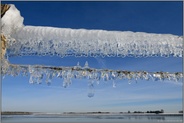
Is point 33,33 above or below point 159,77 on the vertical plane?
above

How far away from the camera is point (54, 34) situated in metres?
2.52

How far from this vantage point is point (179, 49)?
251cm

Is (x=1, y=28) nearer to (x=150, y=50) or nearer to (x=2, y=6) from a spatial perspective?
(x=2, y=6)

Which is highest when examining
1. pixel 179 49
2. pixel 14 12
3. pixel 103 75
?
pixel 14 12

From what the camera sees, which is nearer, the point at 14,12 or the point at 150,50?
the point at 150,50

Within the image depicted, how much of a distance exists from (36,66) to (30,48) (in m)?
0.18

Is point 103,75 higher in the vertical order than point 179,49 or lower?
lower

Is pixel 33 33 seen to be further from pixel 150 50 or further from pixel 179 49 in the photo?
pixel 179 49

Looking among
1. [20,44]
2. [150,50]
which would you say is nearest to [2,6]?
[20,44]

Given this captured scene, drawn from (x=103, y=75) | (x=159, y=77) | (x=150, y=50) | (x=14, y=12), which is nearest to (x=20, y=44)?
(x=14, y=12)

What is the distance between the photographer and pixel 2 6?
8.70ft

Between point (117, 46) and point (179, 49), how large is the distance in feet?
1.82

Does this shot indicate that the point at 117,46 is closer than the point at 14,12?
Yes

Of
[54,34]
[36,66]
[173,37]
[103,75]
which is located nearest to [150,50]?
[173,37]
